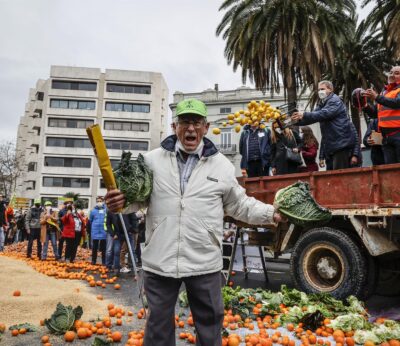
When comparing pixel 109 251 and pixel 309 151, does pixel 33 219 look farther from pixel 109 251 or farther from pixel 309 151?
pixel 309 151

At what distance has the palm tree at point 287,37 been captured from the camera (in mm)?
18344

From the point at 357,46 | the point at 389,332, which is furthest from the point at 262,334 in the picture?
the point at 357,46

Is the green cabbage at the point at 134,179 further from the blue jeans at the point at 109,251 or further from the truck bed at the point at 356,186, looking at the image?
the blue jeans at the point at 109,251

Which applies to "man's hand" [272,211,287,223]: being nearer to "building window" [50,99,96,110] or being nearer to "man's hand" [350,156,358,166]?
"man's hand" [350,156,358,166]

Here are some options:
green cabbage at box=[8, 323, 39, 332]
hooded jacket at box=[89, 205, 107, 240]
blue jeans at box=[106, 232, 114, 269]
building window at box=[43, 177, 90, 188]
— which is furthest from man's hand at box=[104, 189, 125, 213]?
building window at box=[43, 177, 90, 188]

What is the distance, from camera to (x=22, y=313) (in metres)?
5.68

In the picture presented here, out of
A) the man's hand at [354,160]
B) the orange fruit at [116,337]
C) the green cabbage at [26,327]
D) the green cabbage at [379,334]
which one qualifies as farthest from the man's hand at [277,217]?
the man's hand at [354,160]

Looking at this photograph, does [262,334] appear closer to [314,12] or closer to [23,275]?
[23,275]

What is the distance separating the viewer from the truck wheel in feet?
19.3

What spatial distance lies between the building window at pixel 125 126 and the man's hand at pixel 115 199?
6539 cm

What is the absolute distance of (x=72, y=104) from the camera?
220ft

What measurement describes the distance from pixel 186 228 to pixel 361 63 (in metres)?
23.1

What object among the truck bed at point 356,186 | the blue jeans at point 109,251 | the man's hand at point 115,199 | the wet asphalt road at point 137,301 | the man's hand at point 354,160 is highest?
the man's hand at point 354,160

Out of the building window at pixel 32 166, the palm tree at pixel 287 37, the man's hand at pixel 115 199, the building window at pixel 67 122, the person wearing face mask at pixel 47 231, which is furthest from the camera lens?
the building window at pixel 32 166
